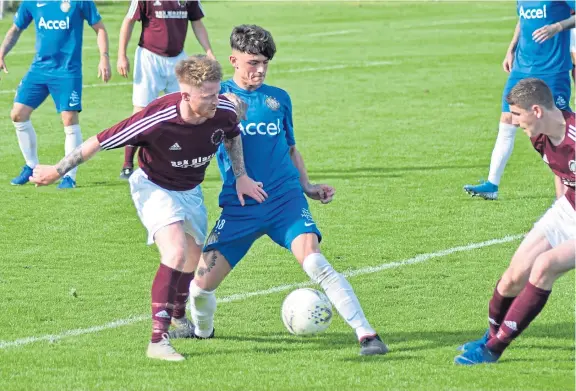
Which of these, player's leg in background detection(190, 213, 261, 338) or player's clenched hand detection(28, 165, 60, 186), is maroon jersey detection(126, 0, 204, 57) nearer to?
player's leg in background detection(190, 213, 261, 338)

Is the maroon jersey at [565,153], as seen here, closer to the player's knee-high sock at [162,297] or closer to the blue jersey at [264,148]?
the blue jersey at [264,148]

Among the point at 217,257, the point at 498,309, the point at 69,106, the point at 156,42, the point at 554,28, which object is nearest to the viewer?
the point at 498,309

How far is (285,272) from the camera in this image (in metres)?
9.94

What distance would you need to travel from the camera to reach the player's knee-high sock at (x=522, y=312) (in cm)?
696

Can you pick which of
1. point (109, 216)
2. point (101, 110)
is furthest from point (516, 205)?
point (101, 110)

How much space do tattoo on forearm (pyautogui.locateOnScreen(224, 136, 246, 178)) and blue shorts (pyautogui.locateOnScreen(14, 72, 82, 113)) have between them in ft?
20.1

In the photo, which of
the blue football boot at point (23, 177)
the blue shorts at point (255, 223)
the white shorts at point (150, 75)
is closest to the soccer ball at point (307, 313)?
the blue shorts at point (255, 223)

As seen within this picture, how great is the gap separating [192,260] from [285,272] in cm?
204

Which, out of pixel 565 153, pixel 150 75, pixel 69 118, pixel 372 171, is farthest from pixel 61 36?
pixel 565 153

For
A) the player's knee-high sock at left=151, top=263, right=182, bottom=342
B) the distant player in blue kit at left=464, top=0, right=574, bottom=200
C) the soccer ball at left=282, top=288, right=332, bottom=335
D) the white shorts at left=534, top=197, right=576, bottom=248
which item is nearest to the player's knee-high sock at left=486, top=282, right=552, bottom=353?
the white shorts at left=534, top=197, right=576, bottom=248

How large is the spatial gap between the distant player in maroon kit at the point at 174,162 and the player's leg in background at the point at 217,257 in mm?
116

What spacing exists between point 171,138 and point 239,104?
569 mm

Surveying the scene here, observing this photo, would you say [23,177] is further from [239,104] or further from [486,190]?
[239,104]

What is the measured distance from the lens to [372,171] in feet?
47.6
